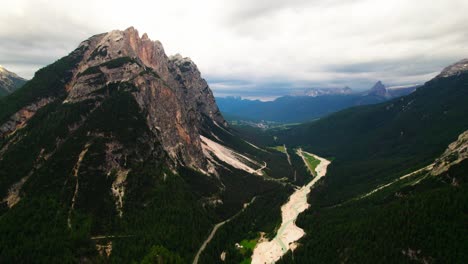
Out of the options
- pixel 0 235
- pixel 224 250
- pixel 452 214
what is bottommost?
pixel 224 250

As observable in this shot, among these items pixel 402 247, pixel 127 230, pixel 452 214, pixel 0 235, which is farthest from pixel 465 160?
pixel 0 235

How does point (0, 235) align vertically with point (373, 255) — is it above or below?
above

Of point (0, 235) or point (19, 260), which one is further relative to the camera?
point (0, 235)

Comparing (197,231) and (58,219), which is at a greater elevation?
(58,219)

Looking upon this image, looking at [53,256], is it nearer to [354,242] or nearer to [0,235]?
[0,235]

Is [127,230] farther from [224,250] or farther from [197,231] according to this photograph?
[224,250]

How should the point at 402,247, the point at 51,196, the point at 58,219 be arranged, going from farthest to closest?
the point at 51,196, the point at 58,219, the point at 402,247

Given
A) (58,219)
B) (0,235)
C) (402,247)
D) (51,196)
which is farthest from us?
(51,196)

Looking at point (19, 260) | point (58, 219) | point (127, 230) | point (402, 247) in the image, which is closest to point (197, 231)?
point (127, 230)

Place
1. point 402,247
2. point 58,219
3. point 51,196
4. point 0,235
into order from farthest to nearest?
point 51,196 → point 58,219 → point 0,235 → point 402,247
